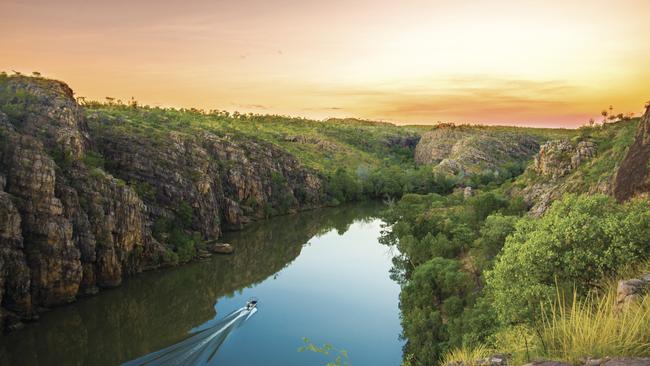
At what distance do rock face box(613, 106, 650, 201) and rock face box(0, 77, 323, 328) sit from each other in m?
40.0

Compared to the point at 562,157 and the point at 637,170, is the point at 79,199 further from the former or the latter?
the point at 562,157

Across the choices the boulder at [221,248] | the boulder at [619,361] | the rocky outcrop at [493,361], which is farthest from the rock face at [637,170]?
the boulder at [221,248]

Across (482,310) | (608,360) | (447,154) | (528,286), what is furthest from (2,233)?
(447,154)

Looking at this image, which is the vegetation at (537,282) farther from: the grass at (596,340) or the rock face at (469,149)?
the rock face at (469,149)

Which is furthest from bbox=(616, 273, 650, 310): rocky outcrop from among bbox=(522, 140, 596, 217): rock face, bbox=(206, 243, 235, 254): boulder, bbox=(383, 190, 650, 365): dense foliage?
bbox=(206, 243, 235, 254): boulder

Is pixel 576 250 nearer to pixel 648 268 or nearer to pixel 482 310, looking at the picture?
pixel 648 268

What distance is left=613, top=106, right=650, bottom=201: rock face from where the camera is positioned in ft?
79.8

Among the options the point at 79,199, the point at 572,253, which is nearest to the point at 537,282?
the point at 572,253

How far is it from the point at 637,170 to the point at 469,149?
122272 millimetres

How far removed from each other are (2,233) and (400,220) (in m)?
39.3

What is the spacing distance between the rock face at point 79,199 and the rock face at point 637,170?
40001 millimetres

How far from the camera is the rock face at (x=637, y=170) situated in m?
24.3

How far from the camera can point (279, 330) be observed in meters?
35.8

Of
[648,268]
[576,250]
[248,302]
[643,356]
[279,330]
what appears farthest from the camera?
[248,302]
